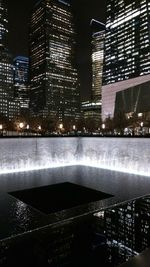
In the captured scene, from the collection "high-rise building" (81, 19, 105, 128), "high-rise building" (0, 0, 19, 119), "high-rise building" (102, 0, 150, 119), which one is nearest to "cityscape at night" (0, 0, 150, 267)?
"high-rise building" (102, 0, 150, 119)

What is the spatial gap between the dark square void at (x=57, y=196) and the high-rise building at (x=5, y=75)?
326 ft

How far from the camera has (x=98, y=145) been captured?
22.9m

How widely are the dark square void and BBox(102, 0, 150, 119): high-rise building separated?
8379 centimetres

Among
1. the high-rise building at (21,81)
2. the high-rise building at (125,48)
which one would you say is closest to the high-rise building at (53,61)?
the high-rise building at (21,81)

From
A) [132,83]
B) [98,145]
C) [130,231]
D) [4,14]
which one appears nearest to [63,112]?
[132,83]

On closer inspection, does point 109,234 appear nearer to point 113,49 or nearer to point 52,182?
point 52,182

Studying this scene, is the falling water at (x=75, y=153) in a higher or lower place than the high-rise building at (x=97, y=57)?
lower

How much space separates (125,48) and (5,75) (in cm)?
4930

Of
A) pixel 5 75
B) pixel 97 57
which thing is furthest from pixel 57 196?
pixel 97 57

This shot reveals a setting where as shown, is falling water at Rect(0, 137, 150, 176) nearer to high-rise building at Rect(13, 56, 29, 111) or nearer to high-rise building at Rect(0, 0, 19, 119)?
high-rise building at Rect(0, 0, 19, 119)

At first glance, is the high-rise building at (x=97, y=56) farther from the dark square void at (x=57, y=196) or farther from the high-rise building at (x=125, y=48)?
the dark square void at (x=57, y=196)

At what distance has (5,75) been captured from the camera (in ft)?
378

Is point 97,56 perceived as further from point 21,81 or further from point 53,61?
point 53,61

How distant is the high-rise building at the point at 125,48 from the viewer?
99.2 metres
